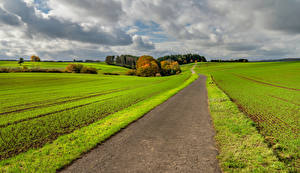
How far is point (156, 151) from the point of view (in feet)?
19.7

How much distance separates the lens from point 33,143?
22.7 ft

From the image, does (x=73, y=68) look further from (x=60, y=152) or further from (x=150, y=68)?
(x=60, y=152)

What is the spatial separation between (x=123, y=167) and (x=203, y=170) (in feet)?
9.26

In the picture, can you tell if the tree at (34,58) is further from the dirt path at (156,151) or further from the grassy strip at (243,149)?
the grassy strip at (243,149)

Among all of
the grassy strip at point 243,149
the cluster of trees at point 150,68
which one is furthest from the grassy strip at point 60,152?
the cluster of trees at point 150,68

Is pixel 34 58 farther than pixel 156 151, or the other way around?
pixel 34 58

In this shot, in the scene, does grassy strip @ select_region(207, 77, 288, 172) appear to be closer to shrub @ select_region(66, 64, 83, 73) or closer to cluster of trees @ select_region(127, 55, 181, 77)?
cluster of trees @ select_region(127, 55, 181, 77)

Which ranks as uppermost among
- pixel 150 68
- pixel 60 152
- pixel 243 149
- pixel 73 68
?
pixel 150 68

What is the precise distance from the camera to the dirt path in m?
4.99

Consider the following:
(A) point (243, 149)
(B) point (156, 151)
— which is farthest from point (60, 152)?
(A) point (243, 149)

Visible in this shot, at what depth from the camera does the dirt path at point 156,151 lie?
4.99 meters

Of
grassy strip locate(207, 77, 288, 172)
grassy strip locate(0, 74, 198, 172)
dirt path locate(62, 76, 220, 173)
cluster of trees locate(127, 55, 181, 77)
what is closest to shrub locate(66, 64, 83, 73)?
cluster of trees locate(127, 55, 181, 77)

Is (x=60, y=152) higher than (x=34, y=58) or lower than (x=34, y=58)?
lower

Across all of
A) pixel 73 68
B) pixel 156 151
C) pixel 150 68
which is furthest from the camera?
pixel 150 68
